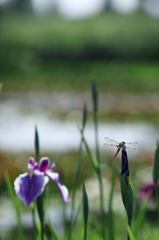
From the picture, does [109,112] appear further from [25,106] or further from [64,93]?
[64,93]

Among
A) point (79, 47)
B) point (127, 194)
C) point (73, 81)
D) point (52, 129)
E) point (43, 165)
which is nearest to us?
point (127, 194)

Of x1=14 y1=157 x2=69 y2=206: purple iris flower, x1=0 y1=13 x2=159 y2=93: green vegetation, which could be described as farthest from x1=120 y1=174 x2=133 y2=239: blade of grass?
x1=0 y1=13 x2=159 y2=93: green vegetation

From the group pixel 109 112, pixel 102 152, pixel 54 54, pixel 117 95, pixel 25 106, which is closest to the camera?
pixel 102 152

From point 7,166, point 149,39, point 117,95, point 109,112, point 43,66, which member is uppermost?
point 149,39

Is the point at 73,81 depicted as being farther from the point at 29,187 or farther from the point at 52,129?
the point at 29,187

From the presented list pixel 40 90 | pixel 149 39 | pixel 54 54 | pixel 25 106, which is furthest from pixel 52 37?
pixel 25 106

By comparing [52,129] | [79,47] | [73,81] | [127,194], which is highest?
[79,47]

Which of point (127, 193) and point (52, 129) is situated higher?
point (52, 129)

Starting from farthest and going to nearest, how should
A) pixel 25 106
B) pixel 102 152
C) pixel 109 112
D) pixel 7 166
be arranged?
pixel 25 106 → pixel 109 112 → pixel 102 152 → pixel 7 166

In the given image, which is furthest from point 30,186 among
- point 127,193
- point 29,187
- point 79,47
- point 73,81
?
point 79,47
